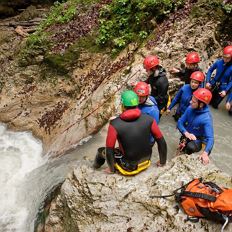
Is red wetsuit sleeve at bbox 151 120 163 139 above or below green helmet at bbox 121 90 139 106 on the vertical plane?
below

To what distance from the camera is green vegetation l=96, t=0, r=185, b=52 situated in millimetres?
11367

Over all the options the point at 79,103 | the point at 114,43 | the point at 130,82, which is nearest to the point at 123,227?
the point at 130,82

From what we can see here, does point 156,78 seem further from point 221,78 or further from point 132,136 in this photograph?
point 132,136

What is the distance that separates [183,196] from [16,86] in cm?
951

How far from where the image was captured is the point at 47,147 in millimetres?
10836

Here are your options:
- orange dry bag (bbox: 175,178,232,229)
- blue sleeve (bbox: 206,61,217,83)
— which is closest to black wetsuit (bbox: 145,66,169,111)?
blue sleeve (bbox: 206,61,217,83)

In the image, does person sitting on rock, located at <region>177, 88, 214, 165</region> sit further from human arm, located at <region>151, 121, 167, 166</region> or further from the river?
the river

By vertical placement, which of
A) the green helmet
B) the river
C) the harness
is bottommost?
the river

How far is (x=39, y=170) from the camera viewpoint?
9.46 meters

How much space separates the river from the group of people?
58 centimetres

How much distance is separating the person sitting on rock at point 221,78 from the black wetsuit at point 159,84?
5.80ft

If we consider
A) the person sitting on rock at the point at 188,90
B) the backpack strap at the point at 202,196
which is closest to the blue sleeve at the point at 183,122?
the person sitting on rock at the point at 188,90

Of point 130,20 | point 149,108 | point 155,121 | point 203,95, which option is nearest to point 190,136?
point 203,95

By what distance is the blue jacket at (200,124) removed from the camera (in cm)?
653
